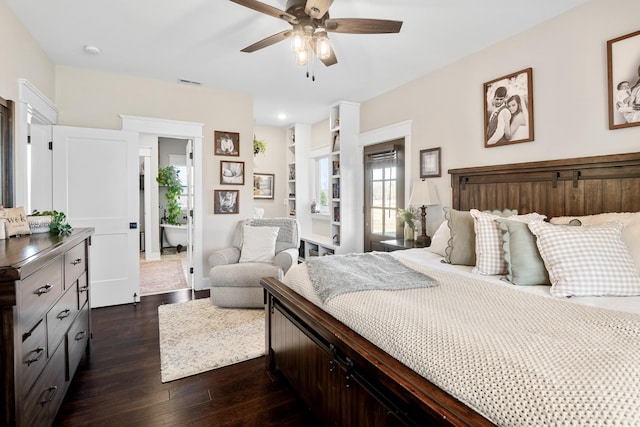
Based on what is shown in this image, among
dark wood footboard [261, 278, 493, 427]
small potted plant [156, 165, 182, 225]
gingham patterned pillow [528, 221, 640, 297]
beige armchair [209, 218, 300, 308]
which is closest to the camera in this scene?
dark wood footboard [261, 278, 493, 427]

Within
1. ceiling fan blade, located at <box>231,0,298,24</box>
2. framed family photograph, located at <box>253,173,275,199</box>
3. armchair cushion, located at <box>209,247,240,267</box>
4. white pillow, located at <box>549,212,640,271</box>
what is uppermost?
ceiling fan blade, located at <box>231,0,298,24</box>

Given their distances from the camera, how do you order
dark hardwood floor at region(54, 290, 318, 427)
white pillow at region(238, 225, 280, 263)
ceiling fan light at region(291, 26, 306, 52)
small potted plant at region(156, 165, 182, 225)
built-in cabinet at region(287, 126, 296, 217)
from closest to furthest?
dark hardwood floor at region(54, 290, 318, 427) → ceiling fan light at region(291, 26, 306, 52) → white pillow at region(238, 225, 280, 263) → built-in cabinet at region(287, 126, 296, 217) → small potted plant at region(156, 165, 182, 225)

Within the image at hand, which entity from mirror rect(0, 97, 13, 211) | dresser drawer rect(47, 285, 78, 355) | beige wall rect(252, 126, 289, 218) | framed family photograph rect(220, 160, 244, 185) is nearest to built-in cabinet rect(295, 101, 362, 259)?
framed family photograph rect(220, 160, 244, 185)

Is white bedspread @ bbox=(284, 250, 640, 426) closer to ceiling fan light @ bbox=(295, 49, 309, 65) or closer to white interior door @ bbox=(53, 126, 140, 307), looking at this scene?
ceiling fan light @ bbox=(295, 49, 309, 65)

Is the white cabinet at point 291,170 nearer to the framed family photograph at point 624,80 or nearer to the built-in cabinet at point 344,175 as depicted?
the built-in cabinet at point 344,175

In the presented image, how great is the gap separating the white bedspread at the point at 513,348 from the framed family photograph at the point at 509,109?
1774mm

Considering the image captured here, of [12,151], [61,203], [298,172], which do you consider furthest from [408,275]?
[298,172]

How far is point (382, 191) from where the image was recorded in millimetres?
4473

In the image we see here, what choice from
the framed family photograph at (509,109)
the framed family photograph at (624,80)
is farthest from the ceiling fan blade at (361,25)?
the framed family photograph at (624,80)

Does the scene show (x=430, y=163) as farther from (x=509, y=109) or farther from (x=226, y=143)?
(x=226, y=143)

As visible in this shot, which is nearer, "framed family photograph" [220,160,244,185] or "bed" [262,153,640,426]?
"bed" [262,153,640,426]

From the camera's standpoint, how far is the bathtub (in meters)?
7.09

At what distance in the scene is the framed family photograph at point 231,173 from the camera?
4449 mm

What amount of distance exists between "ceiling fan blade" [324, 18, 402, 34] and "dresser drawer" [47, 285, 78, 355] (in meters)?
2.29
